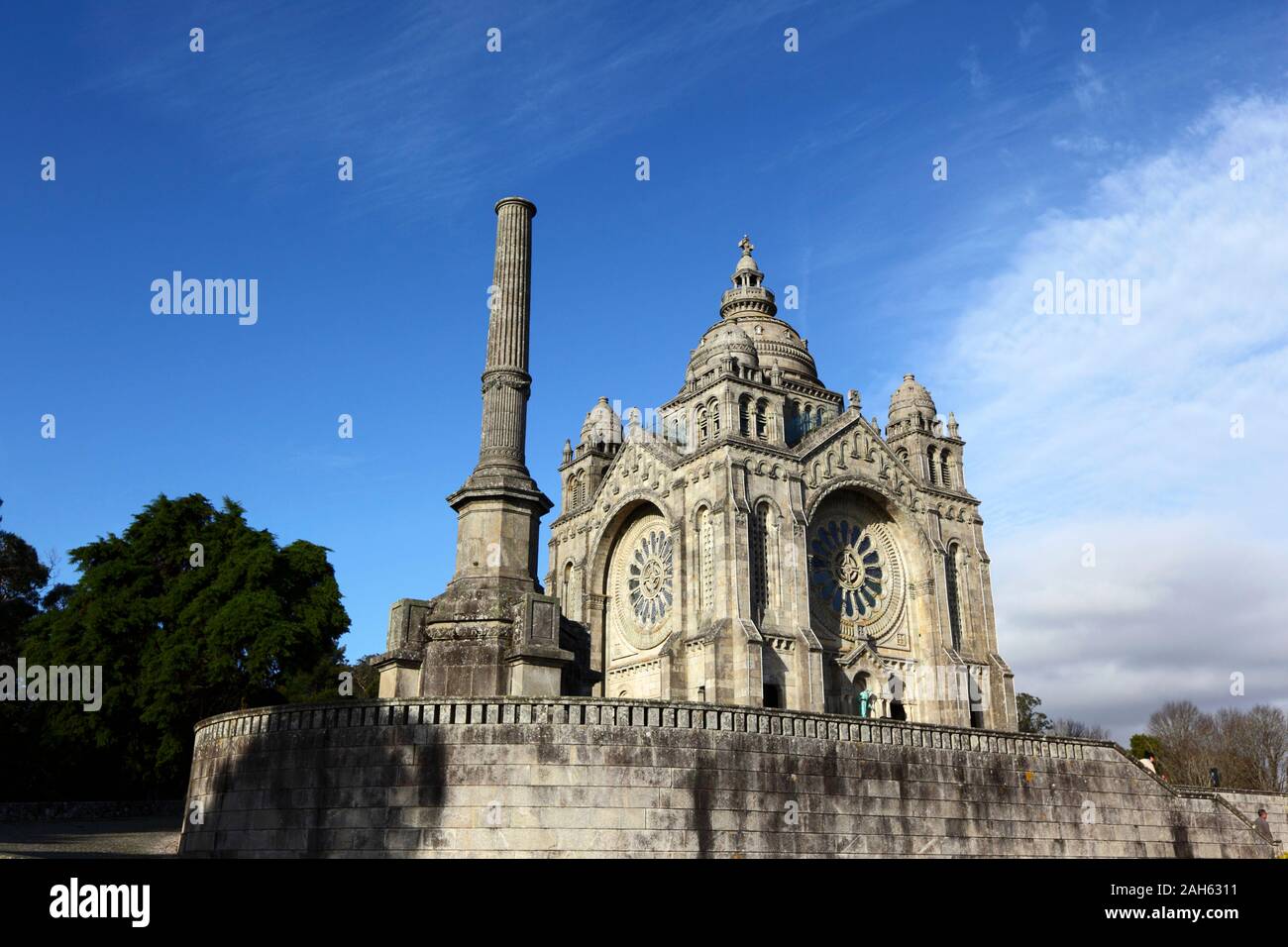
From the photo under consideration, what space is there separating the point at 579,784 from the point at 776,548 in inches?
978

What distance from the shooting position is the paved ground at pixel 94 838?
19125 mm

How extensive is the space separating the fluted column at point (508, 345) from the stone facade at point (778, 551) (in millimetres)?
18798

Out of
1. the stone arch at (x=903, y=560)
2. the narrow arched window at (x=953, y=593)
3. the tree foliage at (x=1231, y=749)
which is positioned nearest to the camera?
the stone arch at (x=903, y=560)

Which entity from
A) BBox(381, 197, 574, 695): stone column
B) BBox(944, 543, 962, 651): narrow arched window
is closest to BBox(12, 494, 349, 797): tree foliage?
BBox(381, 197, 574, 695): stone column

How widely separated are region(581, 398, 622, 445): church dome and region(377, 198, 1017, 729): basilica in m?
0.12

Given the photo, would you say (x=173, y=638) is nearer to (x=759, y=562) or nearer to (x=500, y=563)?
(x=500, y=563)

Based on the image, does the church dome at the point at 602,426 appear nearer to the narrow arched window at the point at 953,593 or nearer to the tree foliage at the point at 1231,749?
the narrow arched window at the point at 953,593

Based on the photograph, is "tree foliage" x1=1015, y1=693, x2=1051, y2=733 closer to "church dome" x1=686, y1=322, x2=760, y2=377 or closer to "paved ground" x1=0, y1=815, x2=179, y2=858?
"church dome" x1=686, y1=322, x2=760, y2=377

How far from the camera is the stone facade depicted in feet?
130

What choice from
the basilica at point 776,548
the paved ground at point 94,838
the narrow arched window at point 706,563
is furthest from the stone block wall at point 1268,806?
the paved ground at point 94,838

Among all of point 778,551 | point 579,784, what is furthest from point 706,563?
point 579,784
